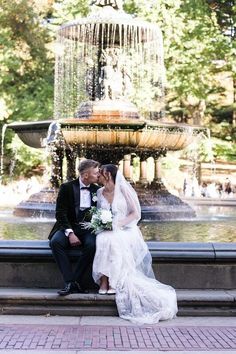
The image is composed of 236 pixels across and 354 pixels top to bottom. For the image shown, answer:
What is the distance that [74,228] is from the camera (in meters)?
7.27

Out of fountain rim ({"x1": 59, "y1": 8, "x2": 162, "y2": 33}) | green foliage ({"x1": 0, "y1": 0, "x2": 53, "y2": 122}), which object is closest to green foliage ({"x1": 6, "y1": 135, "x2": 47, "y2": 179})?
green foliage ({"x1": 0, "y1": 0, "x2": 53, "y2": 122})

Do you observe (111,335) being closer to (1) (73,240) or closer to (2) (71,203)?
(1) (73,240)

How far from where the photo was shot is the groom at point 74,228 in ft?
22.5

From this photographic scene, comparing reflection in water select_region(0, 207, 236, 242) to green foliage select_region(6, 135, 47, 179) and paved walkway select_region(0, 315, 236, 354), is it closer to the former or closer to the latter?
paved walkway select_region(0, 315, 236, 354)

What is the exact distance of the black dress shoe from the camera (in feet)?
22.0

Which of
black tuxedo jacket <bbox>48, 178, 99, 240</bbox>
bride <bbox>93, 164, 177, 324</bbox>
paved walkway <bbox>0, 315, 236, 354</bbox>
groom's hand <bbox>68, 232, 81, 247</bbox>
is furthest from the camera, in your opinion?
black tuxedo jacket <bbox>48, 178, 99, 240</bbox>

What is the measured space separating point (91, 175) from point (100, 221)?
0.64m

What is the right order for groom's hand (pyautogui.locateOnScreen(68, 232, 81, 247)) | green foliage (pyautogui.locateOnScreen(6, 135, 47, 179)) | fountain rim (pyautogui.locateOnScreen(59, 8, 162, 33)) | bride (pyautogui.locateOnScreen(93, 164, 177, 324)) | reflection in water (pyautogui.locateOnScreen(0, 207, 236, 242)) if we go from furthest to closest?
1. green foliage (pyautogui.locateOnScreen(6, 135, 47, 179))
2. fountain rim (pyautogui.locateOnScreen(59, 8, 162, 33))
3. reflection in water (pyautogui.locateOnScreen(0, 207, 236, 242))
4. groom's hand (pyautogui.locateOnScreen(68, 232, 81, 247))
5. bride (pyautogui.locateOnScreen(93, 164, 177, 324))

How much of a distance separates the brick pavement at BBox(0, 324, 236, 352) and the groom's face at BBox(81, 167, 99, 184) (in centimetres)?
184

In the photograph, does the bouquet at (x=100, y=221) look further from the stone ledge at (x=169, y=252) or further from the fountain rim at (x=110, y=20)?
the fountain rim at (x=110, y=20)

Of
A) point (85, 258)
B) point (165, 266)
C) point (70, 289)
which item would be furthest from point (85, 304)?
point (165, 266)

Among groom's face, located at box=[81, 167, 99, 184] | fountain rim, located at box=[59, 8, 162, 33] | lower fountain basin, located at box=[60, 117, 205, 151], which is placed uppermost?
fountain rim, located at box=[59, 8, 162, 33]

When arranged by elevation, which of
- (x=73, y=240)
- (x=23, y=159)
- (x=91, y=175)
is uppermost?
(x=23, y=159)

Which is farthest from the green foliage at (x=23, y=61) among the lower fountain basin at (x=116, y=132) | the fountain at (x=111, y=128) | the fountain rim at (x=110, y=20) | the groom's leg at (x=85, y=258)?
the groom's leg at (x=85, y=258)
